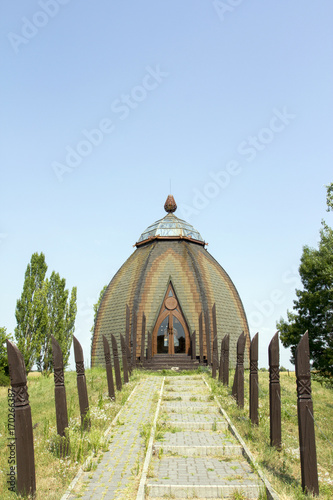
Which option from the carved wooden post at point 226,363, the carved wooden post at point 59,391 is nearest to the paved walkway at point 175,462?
the carved wooden post at point 59,391

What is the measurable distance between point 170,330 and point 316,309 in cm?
822

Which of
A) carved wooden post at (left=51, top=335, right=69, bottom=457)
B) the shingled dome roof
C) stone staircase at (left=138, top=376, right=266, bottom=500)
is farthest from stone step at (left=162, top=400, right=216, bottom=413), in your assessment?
the shingled dome roof

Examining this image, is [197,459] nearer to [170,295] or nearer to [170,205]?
[170,295]

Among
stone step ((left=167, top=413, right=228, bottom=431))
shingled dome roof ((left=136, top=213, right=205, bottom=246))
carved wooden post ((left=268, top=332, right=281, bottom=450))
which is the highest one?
shingled dome roof ((left=136, top=213, right=205, bottom=246))

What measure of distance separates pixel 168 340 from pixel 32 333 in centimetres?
812

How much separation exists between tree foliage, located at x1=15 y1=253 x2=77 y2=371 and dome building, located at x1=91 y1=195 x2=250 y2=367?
2.41 m

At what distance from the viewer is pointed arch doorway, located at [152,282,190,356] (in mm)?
24188

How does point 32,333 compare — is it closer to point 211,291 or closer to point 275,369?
point 211,291

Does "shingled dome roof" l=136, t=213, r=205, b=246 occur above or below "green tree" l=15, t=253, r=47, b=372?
above

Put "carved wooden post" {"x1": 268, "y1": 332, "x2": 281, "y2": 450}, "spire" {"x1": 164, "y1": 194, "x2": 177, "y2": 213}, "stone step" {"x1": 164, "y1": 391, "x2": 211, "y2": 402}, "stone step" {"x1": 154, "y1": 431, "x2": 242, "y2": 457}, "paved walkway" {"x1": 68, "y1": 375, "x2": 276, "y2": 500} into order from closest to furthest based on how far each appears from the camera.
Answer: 1. "paved walkway" {"x1": 68, "y1": 375, "x2": 276, "y2": 500}
2. "stone step" {"x1": 154, "y1": 431, "x2": 242, "y2": 457}
3. "carved wooden post" {"x1": 268, "y1": 332, "x2": 281, "y2": 450}
4. "stone step" {"x1": 164, "y1": 391, "x2": 211, "y2": 402}
5. "spire" {"x1": 164, "y1": 194, "x2": 177, "y2": 213}

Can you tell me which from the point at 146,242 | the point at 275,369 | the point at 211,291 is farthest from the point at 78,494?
the point at 146,242

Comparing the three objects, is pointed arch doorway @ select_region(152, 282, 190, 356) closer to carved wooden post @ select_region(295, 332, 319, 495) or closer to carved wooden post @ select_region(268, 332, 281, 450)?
carved wooden post @ select_region(268, 332, 281, 450)

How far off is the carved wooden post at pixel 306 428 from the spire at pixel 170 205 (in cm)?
2557

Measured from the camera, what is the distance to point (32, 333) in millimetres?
25391
